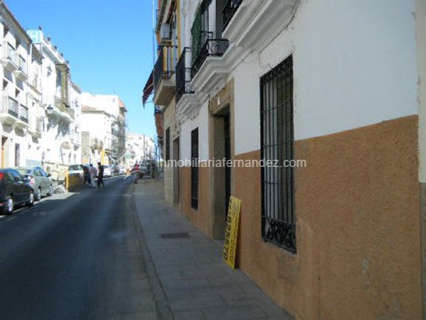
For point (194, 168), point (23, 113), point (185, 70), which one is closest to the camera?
point (185, 70)

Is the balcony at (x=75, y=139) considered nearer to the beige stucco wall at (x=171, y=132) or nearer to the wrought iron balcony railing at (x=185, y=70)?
the beige stucco wall at (x=171, y=132)

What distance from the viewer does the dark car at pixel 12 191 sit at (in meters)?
13.0

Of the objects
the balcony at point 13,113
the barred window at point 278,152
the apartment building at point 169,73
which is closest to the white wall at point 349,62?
the barred window at point 278,152

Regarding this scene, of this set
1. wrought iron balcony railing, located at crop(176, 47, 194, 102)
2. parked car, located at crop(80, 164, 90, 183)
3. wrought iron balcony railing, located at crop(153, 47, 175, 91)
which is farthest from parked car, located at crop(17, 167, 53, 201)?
wrought iron balcony railing, located at crop(176, 47, 194, 102)

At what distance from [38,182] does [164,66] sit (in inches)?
341

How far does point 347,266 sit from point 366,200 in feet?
1.97

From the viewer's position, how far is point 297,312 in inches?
159

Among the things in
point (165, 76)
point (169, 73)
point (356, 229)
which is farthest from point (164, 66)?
point (356, 229)

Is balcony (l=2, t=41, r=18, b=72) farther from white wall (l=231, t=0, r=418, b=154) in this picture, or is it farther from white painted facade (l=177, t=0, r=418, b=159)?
white wall (l=231, t=0, r=418, b=154)

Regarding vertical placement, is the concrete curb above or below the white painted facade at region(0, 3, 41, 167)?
below

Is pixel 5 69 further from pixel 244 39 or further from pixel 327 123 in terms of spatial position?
pixel 327 123

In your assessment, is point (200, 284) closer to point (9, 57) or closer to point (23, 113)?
point (9, 57)

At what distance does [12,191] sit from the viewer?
13.7 metres

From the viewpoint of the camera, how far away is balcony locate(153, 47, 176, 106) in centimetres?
1366
